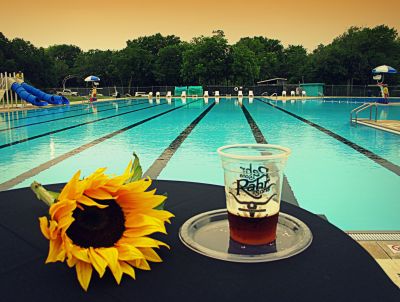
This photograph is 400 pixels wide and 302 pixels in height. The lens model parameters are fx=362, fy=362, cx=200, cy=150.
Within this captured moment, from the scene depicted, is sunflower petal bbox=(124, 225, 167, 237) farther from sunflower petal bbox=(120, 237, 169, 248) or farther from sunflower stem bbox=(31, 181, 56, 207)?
sunflower stem bbox=(31, 181, 56, 207)

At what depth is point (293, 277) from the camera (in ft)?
2.58

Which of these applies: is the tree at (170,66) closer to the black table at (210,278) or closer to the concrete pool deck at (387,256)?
the concrete pool deck at (387,256)

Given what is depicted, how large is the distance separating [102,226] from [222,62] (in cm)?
4883

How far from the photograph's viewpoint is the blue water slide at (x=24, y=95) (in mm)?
20094

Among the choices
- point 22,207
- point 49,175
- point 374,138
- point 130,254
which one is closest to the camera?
point 130,254

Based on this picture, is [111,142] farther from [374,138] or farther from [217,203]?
[217,203]

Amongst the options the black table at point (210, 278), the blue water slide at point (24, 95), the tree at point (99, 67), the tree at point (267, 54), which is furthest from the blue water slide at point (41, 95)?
the tree at point (267, 54)

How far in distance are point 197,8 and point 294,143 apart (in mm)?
38060

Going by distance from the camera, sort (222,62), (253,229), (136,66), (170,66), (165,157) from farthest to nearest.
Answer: (136,66) → (170,66) → (222,62) → (165,157) → (253,229)

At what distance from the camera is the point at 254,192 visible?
2.91ft

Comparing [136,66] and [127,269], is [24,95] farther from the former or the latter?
[136,66]

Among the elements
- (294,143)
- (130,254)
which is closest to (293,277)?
(130,254)

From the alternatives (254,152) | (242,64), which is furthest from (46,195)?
(242,64)

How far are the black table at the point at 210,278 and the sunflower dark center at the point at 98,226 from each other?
88 mm
